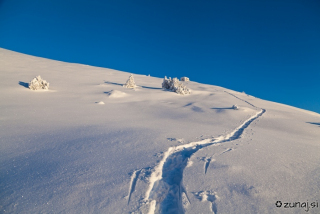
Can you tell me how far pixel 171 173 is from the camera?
2268mm

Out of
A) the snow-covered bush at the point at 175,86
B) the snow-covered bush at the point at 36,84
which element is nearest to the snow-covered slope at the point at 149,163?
the snow-covered bush at the point at 36,84

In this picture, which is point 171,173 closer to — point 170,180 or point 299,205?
point 170,180

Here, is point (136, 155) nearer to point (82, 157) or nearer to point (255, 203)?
point (82, 157)

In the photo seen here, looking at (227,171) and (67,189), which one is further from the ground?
(227,171)

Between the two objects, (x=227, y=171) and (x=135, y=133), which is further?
(x=135, y=133)

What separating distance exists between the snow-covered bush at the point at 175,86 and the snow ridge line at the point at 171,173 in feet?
15.1

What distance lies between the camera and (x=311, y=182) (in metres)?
2.02

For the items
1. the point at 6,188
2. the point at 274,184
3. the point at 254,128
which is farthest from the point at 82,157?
the point at 254,128

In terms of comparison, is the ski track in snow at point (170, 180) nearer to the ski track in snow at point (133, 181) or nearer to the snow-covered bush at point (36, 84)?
the ski track in snow at point (133, 181)

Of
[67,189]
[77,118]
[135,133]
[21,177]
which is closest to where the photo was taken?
[67,189]

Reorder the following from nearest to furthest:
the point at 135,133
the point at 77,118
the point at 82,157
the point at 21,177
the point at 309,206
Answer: the point at 309,206 → the point at 21,177 → the point at 82,157 → the point at 135,133 → the point at 77,118

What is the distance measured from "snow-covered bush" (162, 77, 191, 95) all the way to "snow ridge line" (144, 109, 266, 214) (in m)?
4.59

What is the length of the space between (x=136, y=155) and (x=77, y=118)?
83.0 inches

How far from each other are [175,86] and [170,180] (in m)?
6.29
